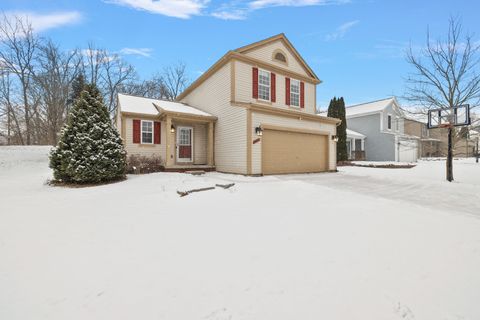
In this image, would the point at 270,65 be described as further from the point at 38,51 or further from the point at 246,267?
the point at 38,51

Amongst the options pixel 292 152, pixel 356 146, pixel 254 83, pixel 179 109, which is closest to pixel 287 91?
pixel 254 83

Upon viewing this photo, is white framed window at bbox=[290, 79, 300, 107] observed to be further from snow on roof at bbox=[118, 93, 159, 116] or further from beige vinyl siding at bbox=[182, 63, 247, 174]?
snow on roof at bbox=[118, 93, 159, 116]

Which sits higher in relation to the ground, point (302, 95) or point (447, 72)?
point (447, 72)

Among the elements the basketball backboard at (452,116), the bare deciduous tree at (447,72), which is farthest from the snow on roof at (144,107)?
the basketball backboard at (452,116)

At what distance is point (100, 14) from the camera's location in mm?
11469

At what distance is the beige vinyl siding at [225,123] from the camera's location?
10.6 meters

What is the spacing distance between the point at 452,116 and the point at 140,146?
14.6 m

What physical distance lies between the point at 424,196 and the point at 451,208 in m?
1.31

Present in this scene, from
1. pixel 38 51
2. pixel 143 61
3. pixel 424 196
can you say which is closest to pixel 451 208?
pixel 424 196

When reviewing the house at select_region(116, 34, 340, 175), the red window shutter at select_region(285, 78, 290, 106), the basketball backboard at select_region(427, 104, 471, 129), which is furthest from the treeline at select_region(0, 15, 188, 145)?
the basketball backboard at select_region(427, 104, 471, 129)

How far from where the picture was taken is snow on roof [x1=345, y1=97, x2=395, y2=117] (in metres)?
23.0

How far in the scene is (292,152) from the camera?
38.6 ft

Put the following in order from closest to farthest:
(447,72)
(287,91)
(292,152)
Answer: (447,72) → (292,152) → (287,91)

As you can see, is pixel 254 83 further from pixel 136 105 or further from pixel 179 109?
pixel 136 105
